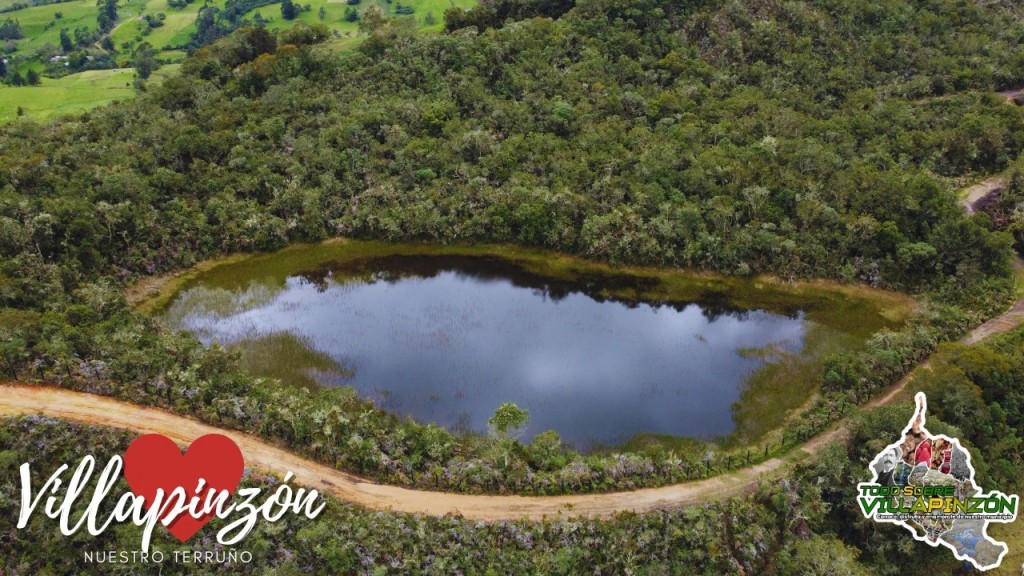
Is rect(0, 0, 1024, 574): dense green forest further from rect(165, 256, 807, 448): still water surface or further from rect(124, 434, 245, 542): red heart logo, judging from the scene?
rect(124, 434, 245, 542): red heart logo

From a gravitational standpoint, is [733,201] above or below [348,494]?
above

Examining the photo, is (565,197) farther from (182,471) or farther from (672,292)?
(182,471)

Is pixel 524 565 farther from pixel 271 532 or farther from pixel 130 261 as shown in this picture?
pixel 130 261

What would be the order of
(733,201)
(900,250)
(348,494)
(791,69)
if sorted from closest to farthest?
(348,494), (900,250), (733,201), (791,69)

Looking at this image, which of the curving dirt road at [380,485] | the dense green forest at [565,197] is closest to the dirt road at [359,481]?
the curving dirt road at [380,485]

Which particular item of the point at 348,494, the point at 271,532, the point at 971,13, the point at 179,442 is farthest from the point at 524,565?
the point at 971,13

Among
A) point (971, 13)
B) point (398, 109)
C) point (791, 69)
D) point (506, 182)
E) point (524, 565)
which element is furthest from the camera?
point (971, 13)

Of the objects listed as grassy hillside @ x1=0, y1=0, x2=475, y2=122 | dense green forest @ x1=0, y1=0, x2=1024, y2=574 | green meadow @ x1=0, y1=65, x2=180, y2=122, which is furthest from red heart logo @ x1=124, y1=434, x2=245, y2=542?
grassy hillside @ x1=0, y1=0, x2=475, y2=122
